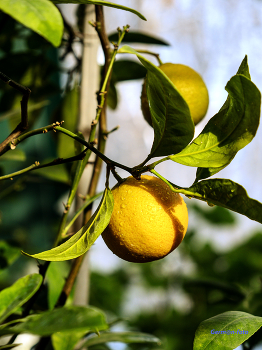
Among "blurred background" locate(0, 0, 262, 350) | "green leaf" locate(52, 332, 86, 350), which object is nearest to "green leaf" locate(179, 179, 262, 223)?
"green leaf" locate(52, 332, 86, 350)

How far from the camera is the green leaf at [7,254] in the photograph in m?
0.58

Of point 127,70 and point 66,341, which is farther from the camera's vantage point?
point 127,70

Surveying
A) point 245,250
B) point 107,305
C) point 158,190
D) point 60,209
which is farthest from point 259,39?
point 158,190

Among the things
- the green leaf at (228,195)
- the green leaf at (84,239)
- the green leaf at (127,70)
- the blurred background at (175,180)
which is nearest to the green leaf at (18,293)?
the green leaf at (84,239)

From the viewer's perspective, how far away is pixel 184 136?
1.04 feet

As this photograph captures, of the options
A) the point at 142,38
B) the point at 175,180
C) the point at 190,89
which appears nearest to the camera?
the point at 190,89

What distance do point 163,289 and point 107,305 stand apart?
325 millimetres

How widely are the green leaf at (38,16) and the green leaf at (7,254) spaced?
17.6 inches

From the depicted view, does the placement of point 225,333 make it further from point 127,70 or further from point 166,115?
point 127,70

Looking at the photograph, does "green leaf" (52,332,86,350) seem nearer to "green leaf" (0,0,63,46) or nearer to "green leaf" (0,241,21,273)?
"green leaf" (0,241,21,273)

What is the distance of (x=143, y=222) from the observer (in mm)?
343

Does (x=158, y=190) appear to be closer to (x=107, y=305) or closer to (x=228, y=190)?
(x=228, y=190)

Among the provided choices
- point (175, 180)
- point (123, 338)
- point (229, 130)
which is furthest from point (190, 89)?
point (175, 180)

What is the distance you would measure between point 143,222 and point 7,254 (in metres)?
0.35
